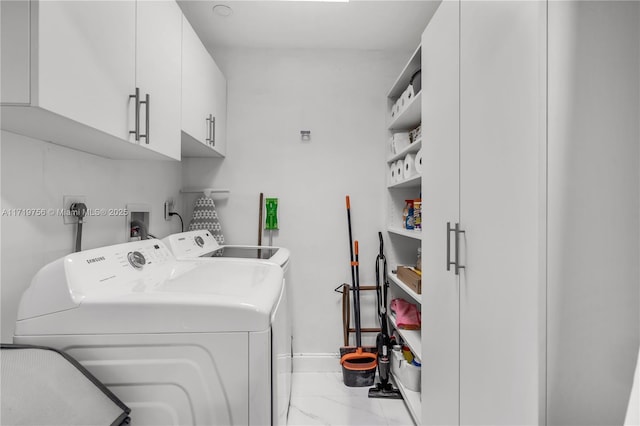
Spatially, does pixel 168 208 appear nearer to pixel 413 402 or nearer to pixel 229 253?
pixel 229 253

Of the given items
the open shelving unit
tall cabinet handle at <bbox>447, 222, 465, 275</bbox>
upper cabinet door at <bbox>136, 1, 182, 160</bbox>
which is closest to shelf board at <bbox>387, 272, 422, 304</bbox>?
the open shelving unit

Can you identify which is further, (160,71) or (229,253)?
(229,253)

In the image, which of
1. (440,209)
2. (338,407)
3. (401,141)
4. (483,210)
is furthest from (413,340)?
(401,141)

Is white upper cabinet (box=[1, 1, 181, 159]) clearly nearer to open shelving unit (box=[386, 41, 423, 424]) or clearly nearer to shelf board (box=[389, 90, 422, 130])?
shelf board (box=[389, 90, 422, 130])

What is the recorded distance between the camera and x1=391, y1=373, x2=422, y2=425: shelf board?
1.89 meters

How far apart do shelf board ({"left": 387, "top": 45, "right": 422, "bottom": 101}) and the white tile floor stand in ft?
7.21

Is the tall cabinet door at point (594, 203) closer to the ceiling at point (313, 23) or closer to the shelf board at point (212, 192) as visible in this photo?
the ceiling at point (313, 23)

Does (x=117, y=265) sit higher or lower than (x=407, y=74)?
lower

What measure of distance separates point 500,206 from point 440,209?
464mm

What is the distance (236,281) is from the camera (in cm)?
123

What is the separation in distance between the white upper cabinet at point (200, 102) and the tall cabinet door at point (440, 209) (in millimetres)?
1282

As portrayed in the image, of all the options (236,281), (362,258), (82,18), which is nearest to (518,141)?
(236,281)

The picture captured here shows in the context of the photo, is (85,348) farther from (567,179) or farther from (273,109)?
(273,109)

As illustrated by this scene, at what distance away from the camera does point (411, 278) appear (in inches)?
81.8
